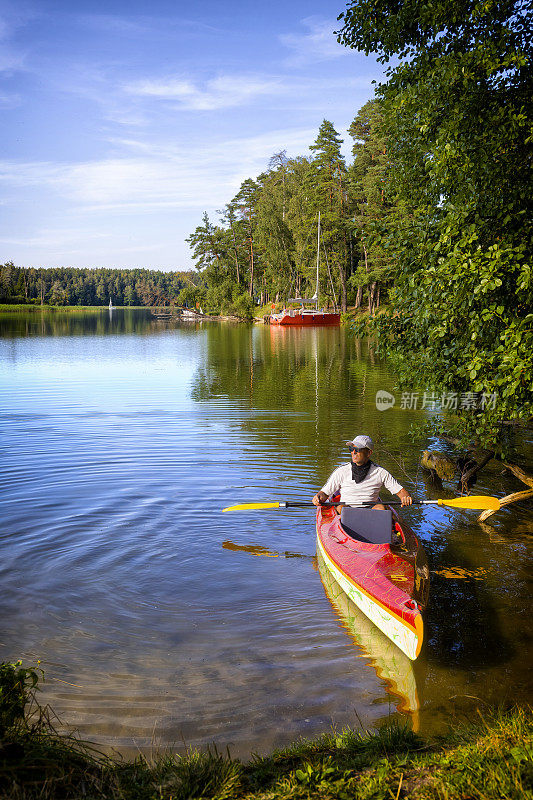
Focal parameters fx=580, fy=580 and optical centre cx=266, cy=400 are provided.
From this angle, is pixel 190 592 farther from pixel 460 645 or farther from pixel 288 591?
pixel 460 645

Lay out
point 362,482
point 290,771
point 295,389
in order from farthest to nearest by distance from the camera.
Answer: point 295,389 < point 362,482 < point 290,771

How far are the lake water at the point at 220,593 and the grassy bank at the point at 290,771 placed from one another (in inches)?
34.4

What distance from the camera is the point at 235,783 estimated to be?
11.9 ft

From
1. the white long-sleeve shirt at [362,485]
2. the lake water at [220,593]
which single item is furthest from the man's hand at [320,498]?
the lake water at [220,593]

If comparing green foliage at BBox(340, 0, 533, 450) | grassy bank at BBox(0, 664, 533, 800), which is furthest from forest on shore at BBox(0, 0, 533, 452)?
grassy bank at BBox(0, 664, 533, 800)

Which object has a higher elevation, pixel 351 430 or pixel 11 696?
pixel 11 696

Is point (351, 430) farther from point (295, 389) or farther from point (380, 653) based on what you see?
point (380, 653)

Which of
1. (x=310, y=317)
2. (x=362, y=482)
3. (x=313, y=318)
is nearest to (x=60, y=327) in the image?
(x=310, y=317)

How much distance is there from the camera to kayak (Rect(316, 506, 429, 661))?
19.6ft

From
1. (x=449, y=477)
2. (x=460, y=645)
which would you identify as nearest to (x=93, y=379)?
(x=449, y=477)

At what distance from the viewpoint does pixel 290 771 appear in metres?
3.83

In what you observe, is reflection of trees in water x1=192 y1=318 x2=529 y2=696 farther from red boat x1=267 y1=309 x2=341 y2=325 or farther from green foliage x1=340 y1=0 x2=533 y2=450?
red boat x1=267 y1=309 x2=341 y2=325

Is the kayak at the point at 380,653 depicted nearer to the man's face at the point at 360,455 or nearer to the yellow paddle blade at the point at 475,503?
the man's face at the point at 360,455

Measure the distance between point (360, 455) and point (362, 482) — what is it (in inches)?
19.8
